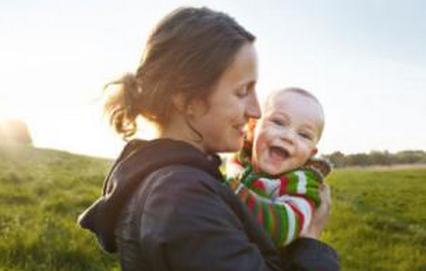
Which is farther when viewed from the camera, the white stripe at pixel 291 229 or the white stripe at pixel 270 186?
the white stripe at pixel 270 186

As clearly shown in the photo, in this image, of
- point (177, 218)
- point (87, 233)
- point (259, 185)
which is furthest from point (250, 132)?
point (87, 233)

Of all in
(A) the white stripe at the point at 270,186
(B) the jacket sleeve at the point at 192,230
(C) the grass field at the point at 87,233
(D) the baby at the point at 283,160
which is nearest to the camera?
(B) the jacket sleeve at the point at 192,230

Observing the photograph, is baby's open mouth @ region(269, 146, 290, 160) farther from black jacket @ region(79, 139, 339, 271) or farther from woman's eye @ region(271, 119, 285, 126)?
black jacket @ region(79, 139, 339, 271)

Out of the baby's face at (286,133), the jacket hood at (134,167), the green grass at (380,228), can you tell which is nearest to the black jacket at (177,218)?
the jacket hood at (134,167)

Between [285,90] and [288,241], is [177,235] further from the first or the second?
[285,90]

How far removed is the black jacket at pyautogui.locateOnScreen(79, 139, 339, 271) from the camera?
205 centimetres

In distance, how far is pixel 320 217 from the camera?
114 inches

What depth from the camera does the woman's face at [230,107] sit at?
2.41 meters

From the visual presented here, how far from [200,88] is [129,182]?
382 millimetres

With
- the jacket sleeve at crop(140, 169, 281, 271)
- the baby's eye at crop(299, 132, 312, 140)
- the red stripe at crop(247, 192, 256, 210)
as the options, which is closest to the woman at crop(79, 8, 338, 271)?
the jacket sleeve at crop(140, 169, 281, 271)

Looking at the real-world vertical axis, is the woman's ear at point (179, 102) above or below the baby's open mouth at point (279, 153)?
above

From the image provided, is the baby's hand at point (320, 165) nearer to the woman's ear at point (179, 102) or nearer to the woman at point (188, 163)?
the woman at point (188, 163)

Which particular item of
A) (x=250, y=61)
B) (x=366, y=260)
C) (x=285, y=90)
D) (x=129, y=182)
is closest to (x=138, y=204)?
(x=129, y=182)

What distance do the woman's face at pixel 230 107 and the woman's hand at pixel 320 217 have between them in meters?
0.57
